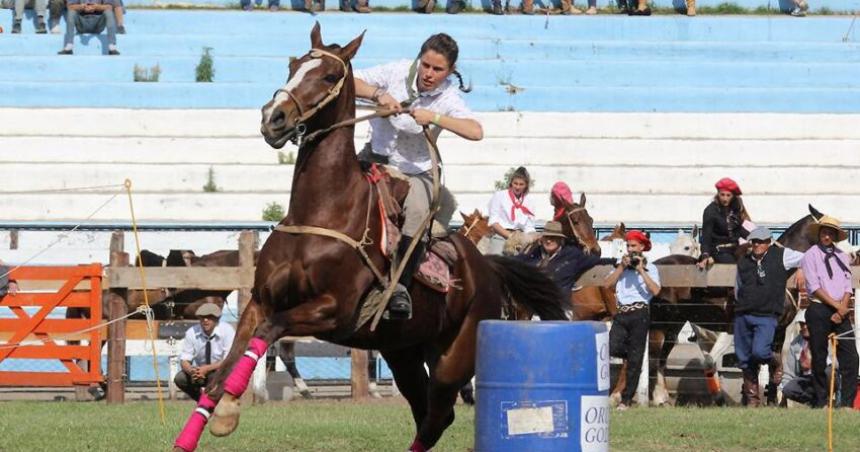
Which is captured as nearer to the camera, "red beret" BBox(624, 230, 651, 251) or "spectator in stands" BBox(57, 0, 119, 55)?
"red beret" BBox(624, 230, 651, 251)

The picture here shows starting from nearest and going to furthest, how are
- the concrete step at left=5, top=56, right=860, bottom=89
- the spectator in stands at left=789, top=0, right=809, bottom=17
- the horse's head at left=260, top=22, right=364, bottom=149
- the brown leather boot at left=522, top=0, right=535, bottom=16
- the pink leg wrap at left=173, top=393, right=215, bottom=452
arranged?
the pink leg wrap at left=173, top=393, right=215, bottom=452 → the horse's head at left=260, top=22, right=364, bottom=149 → the concrete step at left=5, top=56, right=860, bottom=89 → the brown leather boot at left=522, top=0, right=535, bottom=16 → the spectator in stands at left=789, top=0, right=809, bottom=17

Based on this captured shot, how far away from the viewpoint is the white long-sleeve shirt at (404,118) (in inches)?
390

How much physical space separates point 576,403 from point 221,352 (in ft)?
27.1

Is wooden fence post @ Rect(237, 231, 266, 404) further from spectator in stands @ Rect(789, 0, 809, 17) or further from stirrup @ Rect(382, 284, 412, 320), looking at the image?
spectator in stands @ Rect(789, 0, 809, 17)

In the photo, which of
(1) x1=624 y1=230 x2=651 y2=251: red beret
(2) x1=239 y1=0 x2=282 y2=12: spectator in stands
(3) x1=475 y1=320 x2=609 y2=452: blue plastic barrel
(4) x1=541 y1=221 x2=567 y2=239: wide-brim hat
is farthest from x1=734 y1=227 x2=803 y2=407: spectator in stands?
(2) x1=239 y1=0 x2=282 y2=12: spectator in stands

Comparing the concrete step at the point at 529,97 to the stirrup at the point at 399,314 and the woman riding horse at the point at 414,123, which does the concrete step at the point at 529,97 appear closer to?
the woman riding horse at the point at 414,123

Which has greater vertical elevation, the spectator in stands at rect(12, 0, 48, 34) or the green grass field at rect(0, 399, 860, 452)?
the spectator in stands at rect(12, 0, 48, 34)

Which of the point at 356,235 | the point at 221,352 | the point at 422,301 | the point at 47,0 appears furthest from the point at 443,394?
the point at 47,0

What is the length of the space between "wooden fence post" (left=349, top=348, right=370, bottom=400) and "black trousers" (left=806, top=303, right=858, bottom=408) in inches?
183

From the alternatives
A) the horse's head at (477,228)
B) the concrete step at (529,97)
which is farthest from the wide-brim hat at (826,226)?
the concrete step at (529,97)

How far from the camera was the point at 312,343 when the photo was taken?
709 inches

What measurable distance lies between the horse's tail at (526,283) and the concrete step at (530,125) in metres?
14.6

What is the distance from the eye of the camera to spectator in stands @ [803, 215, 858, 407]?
15461 millimetres

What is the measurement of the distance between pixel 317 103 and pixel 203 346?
774 centimetres
